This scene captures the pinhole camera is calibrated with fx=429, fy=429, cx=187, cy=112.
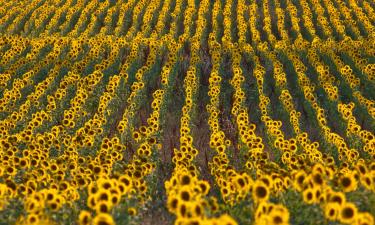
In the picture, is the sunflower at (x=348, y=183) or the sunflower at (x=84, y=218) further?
the sunflower at (x=348, y=183)

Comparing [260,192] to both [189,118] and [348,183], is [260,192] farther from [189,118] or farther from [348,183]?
[189,118]

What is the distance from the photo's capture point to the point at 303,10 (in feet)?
77.8

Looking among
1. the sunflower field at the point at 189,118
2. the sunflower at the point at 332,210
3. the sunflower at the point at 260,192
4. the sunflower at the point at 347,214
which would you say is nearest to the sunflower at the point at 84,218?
the sunflower field at the point at 189,118

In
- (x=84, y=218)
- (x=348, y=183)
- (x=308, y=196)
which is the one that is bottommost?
(x=84, y=218)

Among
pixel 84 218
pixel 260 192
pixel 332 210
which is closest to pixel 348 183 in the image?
pixel 332 210

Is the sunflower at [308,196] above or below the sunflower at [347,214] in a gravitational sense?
above

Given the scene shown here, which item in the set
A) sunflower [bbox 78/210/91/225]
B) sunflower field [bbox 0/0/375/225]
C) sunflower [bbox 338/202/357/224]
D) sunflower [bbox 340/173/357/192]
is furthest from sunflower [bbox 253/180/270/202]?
sunflower [bbox 78/210/91/225]

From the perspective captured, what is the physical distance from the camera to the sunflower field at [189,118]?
6.11 metres

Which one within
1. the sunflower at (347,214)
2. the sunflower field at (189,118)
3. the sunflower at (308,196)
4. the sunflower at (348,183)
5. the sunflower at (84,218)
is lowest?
the sunflower at (347,214)

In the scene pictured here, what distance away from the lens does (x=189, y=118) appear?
11.3 metres

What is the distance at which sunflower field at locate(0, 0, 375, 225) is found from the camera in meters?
6.11

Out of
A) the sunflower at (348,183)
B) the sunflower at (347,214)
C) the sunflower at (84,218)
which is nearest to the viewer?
the sunflower at (347,214)

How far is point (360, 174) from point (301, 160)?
6.34ft

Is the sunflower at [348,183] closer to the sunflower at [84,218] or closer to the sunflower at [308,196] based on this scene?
the sunflower at [308,196]
